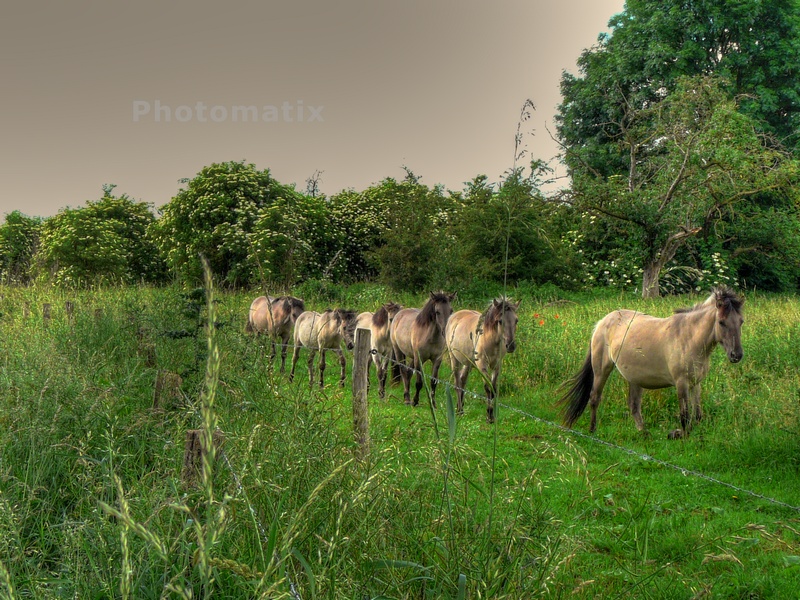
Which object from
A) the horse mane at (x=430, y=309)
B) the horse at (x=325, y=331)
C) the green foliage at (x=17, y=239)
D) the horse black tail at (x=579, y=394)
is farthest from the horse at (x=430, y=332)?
the green foliage at (x=17, y=239)

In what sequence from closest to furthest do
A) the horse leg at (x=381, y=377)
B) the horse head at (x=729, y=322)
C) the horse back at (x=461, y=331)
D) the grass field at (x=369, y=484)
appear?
1. the grass field at (x=369, y=484)
2. the horse head at (x=729, y=322)
3. the horse back at (x=461, y=331)
4. the horse leg at (x=381, y=377)

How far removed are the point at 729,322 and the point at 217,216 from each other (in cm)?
2043

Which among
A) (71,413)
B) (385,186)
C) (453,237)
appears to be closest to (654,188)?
(453,237)

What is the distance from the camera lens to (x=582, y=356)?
1088cm

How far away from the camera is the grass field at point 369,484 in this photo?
231 centimetres

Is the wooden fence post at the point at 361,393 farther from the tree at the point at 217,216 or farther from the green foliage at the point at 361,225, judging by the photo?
the green foliage at the point at 361,225

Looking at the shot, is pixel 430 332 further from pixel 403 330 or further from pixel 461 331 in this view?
pixel 403 330

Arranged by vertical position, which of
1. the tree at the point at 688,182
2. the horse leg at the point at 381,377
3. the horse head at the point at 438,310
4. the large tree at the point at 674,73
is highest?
the large tree at the point at 674,73

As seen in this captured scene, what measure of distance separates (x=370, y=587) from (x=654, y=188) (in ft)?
67.2

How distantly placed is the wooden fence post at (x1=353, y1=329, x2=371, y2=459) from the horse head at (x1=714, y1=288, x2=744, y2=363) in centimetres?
415

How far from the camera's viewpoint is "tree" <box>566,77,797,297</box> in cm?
1944

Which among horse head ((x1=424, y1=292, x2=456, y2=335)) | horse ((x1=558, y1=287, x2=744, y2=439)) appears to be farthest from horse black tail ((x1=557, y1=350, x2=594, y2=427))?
horse head ((x1=424, y1=292, x2=456, y2=335))

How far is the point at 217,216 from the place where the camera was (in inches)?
951

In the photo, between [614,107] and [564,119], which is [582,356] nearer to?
[614,107]
